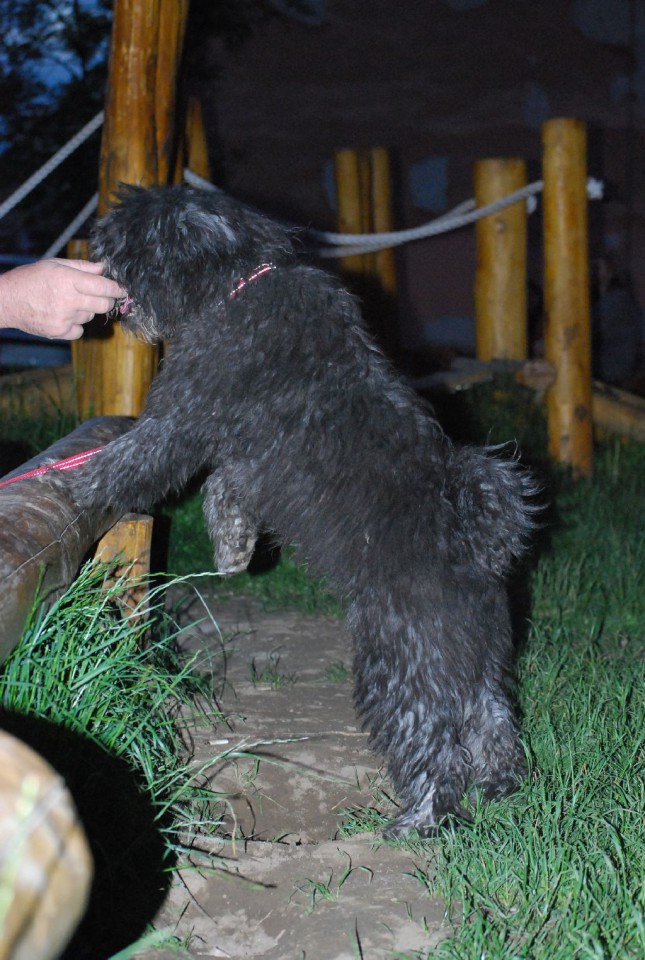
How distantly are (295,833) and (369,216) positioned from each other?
20.7 ft

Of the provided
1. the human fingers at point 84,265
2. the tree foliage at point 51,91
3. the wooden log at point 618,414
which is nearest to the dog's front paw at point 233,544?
the human fingers at point 84,265

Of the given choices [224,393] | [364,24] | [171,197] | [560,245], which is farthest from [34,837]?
[364,24]

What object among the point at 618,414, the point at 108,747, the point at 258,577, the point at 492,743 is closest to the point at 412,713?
the point at 492,743

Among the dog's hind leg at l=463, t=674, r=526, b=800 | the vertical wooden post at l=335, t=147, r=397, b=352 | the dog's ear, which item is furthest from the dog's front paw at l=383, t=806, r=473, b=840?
the vertical wooden post at l=335, t=147, r=397, b=352

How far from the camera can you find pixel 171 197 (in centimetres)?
323

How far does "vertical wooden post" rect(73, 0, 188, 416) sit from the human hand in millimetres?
1089

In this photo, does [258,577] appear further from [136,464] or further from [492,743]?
[492,743]

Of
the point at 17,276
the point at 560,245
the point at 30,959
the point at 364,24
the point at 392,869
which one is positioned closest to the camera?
the point at 30,959

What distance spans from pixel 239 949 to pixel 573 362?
5107 mm

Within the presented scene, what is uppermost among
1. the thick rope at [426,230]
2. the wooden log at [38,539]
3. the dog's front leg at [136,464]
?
the thick rope at [426,230]

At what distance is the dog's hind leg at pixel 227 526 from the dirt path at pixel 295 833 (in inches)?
23.6

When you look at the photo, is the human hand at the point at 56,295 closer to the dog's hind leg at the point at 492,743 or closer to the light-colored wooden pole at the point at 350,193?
the dog's hind leg at the point at 492,743

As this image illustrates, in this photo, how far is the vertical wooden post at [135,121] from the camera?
437 cm

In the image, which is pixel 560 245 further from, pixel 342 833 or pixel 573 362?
pixel 342 833
